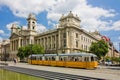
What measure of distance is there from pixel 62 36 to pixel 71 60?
4481 centimetres

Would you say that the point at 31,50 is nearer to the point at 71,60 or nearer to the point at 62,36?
the point at 62,36

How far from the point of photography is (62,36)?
289ft

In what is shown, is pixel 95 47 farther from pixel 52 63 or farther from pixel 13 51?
pixel 13 51

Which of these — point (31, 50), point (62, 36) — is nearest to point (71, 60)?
point (31, 50)

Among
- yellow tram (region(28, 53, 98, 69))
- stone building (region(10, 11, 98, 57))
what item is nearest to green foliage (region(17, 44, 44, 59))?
stone building (region(10, 11, 98, 57))

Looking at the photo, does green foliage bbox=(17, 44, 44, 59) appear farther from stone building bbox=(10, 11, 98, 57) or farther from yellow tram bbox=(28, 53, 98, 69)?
yellow tram bbox=(28, 53, 98, 69)

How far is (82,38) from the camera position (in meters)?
92.4

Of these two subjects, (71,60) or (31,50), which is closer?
(71,60)

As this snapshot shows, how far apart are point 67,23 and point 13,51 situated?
168 feet

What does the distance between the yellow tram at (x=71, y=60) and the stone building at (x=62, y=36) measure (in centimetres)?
3017

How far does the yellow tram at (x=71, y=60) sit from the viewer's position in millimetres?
39844

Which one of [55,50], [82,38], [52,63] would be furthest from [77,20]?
[52,63]

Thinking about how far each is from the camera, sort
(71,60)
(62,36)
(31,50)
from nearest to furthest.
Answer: (71,60), (31,50), (62,36)

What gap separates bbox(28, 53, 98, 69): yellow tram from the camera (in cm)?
3984
